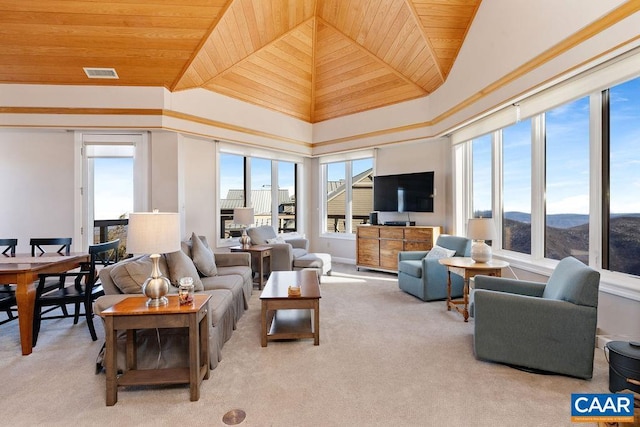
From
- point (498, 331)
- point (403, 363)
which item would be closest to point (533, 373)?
point (498, 331)

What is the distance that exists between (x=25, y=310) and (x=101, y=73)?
3.33 m

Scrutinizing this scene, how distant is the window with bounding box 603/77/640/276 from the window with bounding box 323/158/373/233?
171 inches

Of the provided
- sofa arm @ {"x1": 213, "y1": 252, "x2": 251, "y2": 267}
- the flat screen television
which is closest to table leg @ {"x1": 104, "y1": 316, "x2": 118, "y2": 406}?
sofa arm @ {"x1": 213, "y1": 252, "x2": 251, "y2": 267}

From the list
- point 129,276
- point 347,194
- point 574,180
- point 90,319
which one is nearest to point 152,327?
point 129,276

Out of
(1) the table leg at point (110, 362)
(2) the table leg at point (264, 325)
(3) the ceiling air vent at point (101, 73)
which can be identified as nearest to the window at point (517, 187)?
(2) the table leg at point (264, 325)

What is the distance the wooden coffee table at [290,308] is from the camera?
292cm

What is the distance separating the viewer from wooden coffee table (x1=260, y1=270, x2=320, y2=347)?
292 centimetres

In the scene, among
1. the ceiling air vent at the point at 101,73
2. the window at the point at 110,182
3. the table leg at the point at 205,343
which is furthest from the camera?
the window at the point at 110,182

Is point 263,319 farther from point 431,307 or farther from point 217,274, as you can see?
point 431,307

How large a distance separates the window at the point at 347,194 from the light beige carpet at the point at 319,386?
4.17 meters

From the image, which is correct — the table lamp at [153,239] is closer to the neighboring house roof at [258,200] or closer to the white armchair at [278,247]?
the white armchair at [278,247]

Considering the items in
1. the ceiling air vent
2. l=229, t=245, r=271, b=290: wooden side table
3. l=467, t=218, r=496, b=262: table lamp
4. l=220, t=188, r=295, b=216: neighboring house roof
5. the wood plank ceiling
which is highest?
the wood plank ceiling

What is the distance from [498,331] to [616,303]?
1154mm

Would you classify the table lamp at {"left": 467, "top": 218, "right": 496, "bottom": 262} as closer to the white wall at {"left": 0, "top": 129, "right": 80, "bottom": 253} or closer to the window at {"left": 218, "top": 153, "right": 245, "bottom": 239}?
the window at {"left": 218, "top": 153, "right": 245, "bottom": 239}
